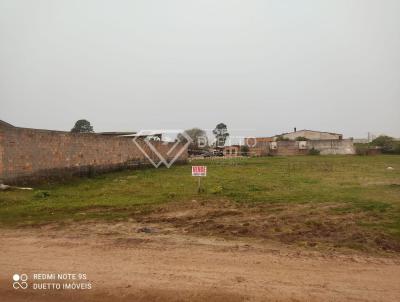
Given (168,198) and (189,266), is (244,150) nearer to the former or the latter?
(168,198)

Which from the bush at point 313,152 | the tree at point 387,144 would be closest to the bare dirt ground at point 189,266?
the bush at point 313,152

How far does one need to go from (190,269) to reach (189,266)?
11cm

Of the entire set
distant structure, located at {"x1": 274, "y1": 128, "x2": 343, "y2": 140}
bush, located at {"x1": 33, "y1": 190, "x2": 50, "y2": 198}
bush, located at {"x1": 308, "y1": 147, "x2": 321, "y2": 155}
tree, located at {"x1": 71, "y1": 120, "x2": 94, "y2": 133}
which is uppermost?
tree, located at {"x1": 71, "y1": 120, "x2": 94, "y2": 133}

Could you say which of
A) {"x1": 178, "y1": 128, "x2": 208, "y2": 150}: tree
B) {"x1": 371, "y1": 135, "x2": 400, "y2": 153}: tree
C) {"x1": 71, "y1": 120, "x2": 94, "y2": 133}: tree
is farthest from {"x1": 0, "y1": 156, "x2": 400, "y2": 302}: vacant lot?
{"x1": 71, "y1": 120, "x2": 94, "y2": 133}: tree

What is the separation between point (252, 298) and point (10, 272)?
3048 millimetres

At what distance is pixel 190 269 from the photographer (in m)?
4.35

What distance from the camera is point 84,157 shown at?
1647 cm

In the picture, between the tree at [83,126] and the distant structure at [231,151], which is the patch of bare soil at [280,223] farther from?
the tree at [83,126]

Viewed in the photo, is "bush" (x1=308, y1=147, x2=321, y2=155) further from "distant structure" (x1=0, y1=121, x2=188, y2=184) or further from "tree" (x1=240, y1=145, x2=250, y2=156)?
"distant structure" (x1=0, y1=121, x2=188, y2=184)

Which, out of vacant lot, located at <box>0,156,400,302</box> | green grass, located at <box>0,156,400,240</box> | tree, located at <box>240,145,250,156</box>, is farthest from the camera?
tree, located at <box>240,145,250,156</box>

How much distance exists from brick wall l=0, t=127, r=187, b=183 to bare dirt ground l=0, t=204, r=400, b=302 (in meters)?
6.55

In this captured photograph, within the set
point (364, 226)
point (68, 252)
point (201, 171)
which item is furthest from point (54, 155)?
point (364, 226)

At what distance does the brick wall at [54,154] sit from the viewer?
1199 centimetres

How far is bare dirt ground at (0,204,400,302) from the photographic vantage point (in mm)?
3656
